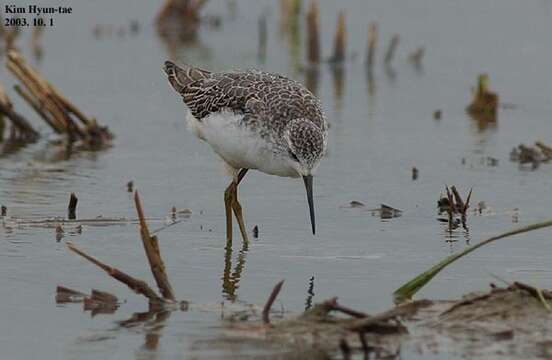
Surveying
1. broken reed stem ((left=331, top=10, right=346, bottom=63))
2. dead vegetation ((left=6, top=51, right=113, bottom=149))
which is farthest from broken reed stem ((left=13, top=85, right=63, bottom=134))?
broken reed stem ((left=331, top=10, right=346, bottom=63))

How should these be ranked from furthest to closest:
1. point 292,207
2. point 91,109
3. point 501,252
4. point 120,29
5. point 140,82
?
point 120,29 < point 140,82 < point 91,109 < point 292,207 < point 501,252

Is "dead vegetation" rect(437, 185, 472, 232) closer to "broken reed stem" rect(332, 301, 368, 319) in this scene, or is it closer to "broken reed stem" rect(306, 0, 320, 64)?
"broken reed stem" rect(332, 301, 368, 319)

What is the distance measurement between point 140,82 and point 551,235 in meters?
8.30

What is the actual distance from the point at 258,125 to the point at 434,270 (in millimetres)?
2440

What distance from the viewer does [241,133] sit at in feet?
31.1

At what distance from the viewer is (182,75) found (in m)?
11.2

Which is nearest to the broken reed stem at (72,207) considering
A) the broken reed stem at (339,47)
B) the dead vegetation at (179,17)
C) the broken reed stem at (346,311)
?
the broken reed stem at (346,311)

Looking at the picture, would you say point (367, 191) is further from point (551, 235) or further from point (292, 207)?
point (551, 235)

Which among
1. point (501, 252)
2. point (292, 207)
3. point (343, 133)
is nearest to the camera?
point (501, 252)

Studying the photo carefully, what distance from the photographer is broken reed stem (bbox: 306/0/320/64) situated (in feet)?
59.2

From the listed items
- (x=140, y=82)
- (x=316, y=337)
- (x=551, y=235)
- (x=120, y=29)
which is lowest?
(x=316, y=337)

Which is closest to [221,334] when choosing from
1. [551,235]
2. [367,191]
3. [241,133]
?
[241,133]

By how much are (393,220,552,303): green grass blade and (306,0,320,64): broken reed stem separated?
10.5 metres

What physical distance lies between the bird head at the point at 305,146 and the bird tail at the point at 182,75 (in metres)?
1.95
